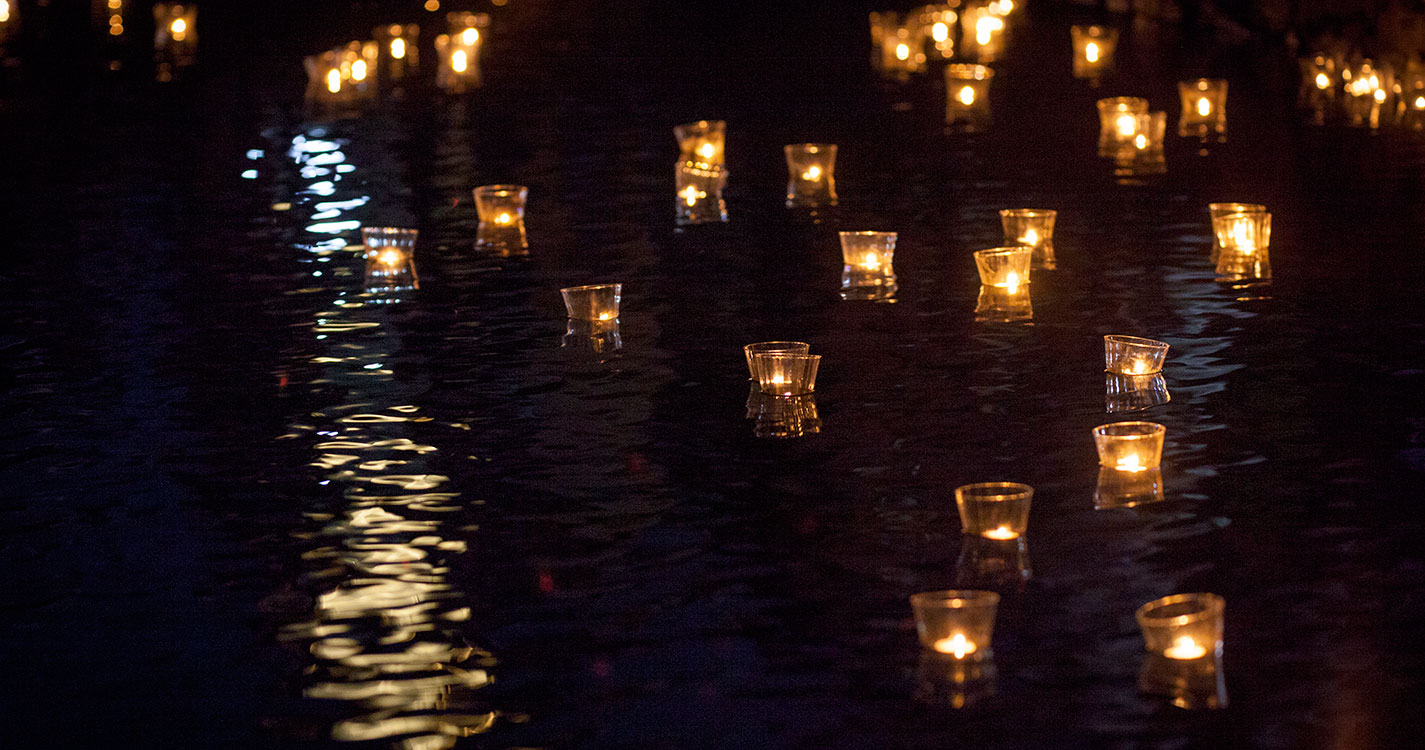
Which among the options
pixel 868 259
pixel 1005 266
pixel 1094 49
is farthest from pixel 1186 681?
pixel 1094 49

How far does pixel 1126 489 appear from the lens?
4.09 m

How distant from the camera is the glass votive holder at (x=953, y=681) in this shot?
3047mm

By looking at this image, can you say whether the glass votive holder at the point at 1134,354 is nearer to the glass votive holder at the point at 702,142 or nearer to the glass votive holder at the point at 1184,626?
the glass votive holder at the point at 1184,626

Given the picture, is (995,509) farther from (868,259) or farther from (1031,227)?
(1031,227)

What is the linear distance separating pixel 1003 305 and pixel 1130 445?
1.86 metres

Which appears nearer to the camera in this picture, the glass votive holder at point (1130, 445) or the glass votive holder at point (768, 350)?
the glass votive holder at point (1130, 445)

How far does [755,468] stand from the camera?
14.2ft

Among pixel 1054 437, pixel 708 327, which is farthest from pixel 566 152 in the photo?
pixel 1054 437

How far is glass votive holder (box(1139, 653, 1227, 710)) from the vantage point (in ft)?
9.87

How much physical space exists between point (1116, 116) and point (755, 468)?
546cm

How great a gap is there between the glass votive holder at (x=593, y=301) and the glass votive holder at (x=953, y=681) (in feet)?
9.06

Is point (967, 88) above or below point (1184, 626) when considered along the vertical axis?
above

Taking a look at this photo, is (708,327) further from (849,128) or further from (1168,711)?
(849,128)

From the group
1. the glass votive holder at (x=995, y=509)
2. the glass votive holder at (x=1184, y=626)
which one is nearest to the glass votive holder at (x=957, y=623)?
the glass votive holder at (x=1184, y=626)
